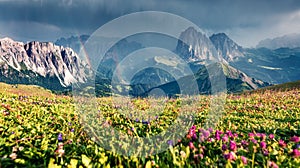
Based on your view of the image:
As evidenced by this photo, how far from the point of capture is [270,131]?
9.93 meters

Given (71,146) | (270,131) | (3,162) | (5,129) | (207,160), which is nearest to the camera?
(3,162)

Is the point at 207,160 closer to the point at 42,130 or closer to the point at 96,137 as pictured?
the point at 96,137

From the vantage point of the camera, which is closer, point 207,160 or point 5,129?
point 207,160

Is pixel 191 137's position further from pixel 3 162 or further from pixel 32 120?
pixel 32 120

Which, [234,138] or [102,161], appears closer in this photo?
[102,161]

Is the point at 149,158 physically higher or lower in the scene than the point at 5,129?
lower

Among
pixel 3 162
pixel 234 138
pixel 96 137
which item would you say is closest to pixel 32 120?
pixel 96 137

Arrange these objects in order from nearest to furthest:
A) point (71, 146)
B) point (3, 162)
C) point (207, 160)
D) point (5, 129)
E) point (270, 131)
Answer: point (3, 162)
point (207, 160)
point (71, 146)
point (5, 129)
point (270, 131)

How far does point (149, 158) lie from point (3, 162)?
3078 millimetres

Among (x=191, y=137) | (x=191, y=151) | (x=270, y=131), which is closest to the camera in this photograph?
(x=191, y=151)

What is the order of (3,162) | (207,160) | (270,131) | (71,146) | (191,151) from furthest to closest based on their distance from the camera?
(270,131)
(71,146)
(191,151)
(207,160)
(3,162)

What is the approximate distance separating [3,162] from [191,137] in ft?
15.5

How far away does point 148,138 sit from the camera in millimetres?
7719

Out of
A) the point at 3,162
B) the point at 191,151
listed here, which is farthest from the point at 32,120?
the point at 191,151
